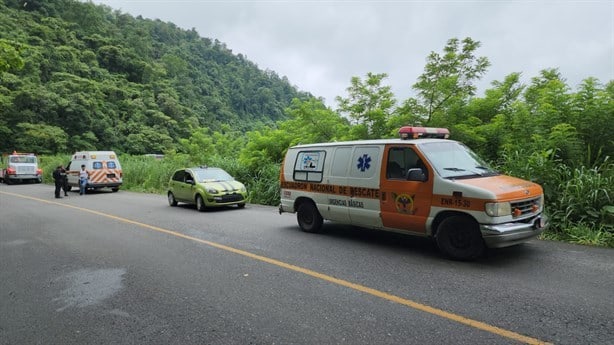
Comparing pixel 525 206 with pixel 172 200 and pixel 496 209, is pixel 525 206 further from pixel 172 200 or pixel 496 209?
pixel 172 200

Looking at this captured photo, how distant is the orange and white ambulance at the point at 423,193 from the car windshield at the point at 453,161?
1 centimetres

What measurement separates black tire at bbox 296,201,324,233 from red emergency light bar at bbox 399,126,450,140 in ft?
8.44

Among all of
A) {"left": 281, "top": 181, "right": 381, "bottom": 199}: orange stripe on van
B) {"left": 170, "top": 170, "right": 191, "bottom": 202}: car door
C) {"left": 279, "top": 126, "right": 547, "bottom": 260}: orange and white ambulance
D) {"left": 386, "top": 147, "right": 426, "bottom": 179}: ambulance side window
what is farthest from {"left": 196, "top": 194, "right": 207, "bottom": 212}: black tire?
{"left": 386, "top": 147, "right": 426, "bottom": 179}: ambulance side window

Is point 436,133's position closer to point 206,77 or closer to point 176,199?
point 176,199

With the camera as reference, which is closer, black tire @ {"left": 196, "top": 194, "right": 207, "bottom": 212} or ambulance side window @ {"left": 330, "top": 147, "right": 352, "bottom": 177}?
ambulance side window @ {"left": 330, "top": 147, "right": 352, "bottom": 177}

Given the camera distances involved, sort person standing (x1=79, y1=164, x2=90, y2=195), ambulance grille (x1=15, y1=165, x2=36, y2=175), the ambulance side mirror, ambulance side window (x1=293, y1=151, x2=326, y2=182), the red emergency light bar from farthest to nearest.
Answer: ambulance grille (x1=15, y1=165, x2=36, y2=175) < person standing (x1=79, y1=164, x2=90, y2=195) < ambulance side window (x1=293, y1=151, x2=326, y2=182) < the red emergency light bar < the ambulance side mirror

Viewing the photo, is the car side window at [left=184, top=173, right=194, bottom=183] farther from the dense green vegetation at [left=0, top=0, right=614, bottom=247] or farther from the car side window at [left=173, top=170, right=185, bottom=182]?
the dense green vegetation at [left=0, top=0, right=614, bottom=247]

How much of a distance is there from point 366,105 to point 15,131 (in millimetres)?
49304

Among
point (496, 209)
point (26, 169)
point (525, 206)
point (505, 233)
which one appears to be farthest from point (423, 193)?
point (26, 169)

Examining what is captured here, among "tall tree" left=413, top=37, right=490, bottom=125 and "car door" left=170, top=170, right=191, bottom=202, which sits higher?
"tall tree" left=413, top=37, right=490, bottom=125

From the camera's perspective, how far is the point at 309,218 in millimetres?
8547

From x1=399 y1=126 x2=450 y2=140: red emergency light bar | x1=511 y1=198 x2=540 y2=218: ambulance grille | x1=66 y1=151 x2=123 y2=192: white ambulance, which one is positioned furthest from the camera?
x1=66 y1=151 x2=123 y2=192: white ambulance

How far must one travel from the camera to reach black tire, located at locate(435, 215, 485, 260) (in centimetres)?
571

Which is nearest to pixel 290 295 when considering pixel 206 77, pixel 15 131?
pixel 15 131
